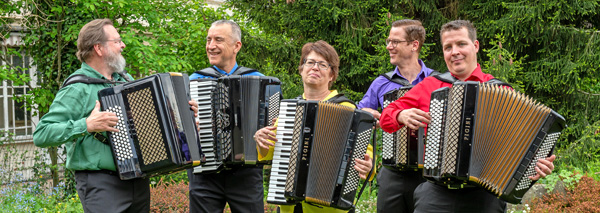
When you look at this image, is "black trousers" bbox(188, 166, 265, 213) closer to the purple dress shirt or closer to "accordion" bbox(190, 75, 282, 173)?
"accordion" bbox(190, 75, 282, 173)

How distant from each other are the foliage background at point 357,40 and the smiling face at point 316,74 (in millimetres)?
4880

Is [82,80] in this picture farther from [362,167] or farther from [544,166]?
[544,166]

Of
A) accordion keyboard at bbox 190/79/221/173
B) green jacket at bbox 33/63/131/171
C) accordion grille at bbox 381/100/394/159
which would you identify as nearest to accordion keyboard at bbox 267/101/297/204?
accordion keyboard at bbox 190/79/221/173

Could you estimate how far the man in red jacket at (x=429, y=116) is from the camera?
3.38 meters

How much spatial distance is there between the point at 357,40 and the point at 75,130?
7.04 meters

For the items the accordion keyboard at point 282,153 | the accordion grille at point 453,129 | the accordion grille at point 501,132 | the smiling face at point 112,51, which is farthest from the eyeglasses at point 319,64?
the smiling face at point 112,51

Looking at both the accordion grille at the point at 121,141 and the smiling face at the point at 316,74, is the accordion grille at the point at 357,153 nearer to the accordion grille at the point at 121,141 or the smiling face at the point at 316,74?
the smiling face at the point at 316,74

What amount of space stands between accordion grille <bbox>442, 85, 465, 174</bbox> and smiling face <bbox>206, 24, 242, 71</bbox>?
1.92 m

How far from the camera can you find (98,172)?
139 inches

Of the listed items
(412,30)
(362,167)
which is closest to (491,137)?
(362,167)

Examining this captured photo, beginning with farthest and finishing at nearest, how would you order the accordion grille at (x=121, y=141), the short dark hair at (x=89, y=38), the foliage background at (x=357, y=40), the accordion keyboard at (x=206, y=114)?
the foliage background at (x=357, y=40) → the accordion keyboard at (x=206, y=114) → the short dark hair at (x=89, y=38) → the accordion grille at (x=121, y=141)

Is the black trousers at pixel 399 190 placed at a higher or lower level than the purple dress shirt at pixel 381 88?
lower

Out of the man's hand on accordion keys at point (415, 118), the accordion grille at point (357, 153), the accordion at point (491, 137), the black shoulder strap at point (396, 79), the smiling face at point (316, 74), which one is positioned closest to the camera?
the accordion at point (491, 137)

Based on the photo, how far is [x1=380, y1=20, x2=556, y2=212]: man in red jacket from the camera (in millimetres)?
3383
